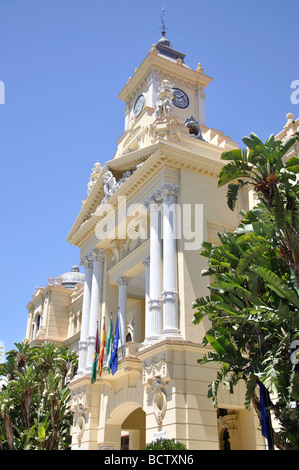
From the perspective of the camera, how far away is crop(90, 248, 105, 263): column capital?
96.0 feet

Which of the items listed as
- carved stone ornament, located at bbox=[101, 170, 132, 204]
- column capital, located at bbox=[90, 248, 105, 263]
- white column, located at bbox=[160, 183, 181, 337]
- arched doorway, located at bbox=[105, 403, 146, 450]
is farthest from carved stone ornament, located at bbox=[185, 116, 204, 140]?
arched doorway, located at bbox=[105, 403, 146, 450]

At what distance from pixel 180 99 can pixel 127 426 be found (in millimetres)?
21017

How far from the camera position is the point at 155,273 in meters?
22.0

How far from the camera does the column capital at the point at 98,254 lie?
29250mm

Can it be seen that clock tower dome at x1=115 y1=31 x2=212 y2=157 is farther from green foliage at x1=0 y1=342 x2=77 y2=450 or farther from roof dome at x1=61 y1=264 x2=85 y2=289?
roof dome at x1=61 y1=264 x2=85 y2=289

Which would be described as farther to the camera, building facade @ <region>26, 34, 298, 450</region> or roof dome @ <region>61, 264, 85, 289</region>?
roof dome @ <region>61, 264, 85, 289</region>

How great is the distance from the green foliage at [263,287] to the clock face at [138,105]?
1949 cm

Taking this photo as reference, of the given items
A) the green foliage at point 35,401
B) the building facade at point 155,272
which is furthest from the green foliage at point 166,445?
the green foliage at point 35,401

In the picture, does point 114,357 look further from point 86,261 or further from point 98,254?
point 86,261

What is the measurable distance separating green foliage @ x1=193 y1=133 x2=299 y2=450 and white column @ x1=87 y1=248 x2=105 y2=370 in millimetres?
12942

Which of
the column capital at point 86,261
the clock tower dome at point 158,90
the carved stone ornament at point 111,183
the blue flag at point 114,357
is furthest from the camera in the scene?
the clock tower dome at point 158,90

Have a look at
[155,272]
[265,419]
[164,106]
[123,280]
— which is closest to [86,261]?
[123,280]

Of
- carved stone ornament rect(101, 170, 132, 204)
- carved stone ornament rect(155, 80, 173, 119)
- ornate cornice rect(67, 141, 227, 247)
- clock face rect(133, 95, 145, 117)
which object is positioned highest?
clock face rect(133, 95, 145, 117)

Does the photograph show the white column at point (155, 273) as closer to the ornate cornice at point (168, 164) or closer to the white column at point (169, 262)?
the white column at point (169, 262)
